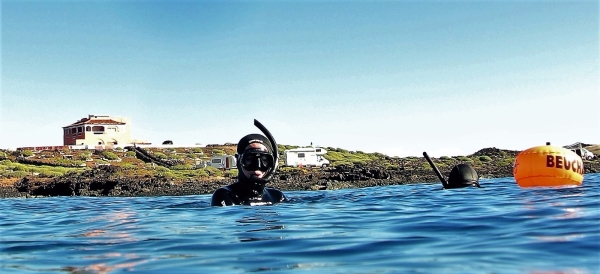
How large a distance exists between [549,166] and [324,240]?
7209 mm

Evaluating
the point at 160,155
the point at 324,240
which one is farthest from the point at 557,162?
the point at 160,155

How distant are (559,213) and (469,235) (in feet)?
7.36

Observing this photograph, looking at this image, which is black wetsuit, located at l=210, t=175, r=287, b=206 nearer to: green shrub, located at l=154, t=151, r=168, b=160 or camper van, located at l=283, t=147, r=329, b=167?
camper van, located at l=283, t=147, r=329, b=167

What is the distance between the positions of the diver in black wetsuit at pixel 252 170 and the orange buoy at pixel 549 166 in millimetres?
5280

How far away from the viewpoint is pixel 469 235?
630cm

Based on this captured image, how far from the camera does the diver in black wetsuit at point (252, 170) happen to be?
9930 millimetres

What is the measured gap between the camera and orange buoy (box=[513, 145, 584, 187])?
38.3 ft

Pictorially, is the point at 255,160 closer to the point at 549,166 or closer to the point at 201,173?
the point at 549,166

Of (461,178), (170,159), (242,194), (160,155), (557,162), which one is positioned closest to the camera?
(242,194)

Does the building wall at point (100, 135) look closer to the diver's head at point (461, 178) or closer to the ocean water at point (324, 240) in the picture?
the diver's head at point (461, 178)

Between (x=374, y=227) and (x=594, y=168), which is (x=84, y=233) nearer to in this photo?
(x=374, y=227)

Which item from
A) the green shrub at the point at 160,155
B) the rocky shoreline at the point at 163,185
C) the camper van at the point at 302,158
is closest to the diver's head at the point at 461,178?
the rocky shoreline at the point at 163,185

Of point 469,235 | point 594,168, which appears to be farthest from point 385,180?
point 469,235

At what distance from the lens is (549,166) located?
11.7m
